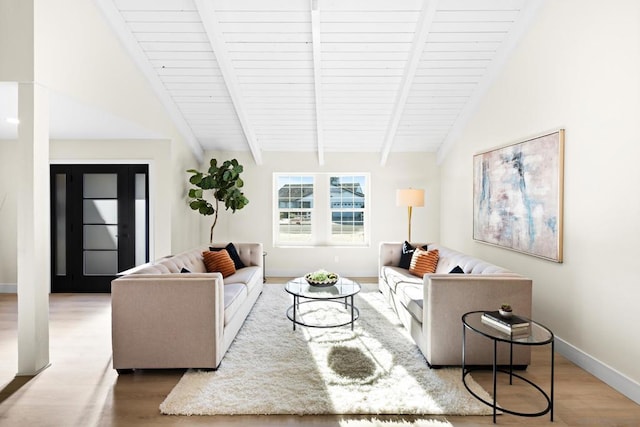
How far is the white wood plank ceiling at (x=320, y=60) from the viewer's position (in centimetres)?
352

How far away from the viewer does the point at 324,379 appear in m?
2.56

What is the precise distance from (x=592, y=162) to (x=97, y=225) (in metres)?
6.03

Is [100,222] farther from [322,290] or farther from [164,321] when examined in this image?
[322,290]

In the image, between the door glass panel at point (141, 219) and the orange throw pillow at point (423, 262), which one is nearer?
the orange throw pillow at point (423, 262)

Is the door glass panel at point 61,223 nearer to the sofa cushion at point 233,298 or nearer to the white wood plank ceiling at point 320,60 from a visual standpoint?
the white wood plank ceiling at point 320,60

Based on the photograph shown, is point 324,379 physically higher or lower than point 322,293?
lower

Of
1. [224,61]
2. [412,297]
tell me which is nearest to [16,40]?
[224,61]

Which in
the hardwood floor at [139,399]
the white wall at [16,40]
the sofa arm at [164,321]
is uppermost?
the white wall at [16,40]

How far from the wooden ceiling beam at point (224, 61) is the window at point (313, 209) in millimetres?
1283

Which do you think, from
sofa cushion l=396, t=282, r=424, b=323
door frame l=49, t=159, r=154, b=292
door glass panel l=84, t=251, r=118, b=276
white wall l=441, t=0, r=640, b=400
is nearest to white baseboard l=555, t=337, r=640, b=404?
white wall l=441, t=0, r=640, b=400

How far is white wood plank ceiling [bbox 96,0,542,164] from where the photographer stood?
352 cm

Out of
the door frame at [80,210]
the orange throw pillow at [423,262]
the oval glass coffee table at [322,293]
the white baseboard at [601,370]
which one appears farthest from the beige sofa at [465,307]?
the door frame at [80,210]

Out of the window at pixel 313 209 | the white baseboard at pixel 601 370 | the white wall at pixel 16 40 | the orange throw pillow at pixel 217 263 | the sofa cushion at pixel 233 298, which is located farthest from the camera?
the window at pixel 313 209

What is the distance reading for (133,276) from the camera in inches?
106
